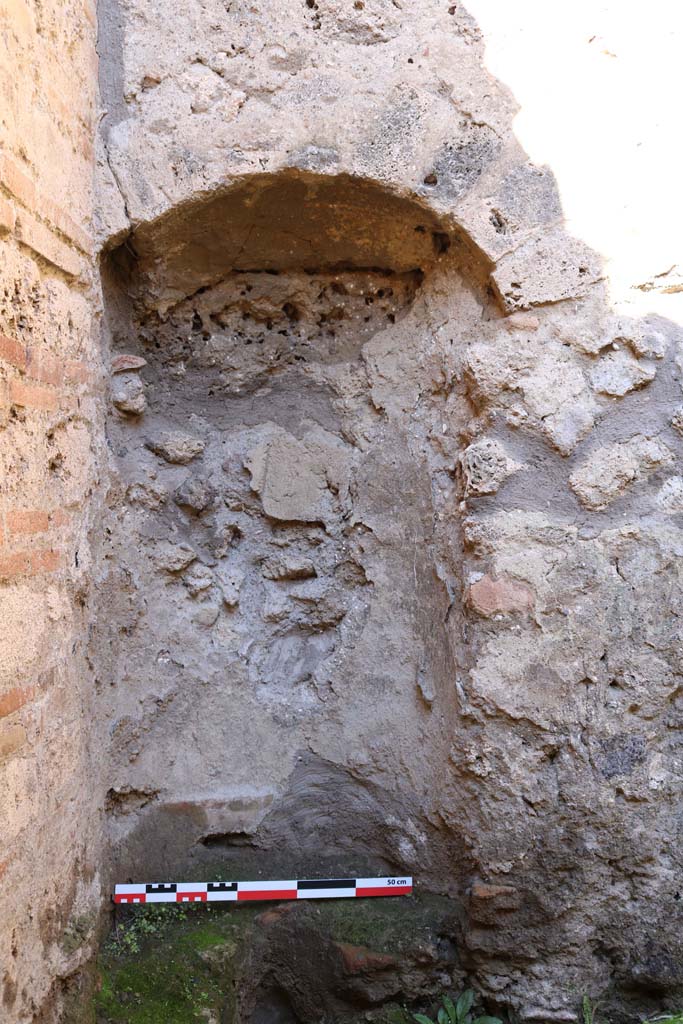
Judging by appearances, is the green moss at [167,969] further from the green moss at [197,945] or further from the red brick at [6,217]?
the red brick at [6,217]

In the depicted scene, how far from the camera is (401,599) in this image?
2.29 meters

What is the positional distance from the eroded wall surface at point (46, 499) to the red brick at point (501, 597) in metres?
0.96

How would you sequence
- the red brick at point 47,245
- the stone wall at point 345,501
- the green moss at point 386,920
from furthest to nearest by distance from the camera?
the green moss at point 386,920
the stone wall at point 345,501
the red brick at point 47,245

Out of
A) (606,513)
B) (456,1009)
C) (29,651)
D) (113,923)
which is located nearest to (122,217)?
(29,651)

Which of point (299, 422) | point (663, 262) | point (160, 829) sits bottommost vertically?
point (160, 829)

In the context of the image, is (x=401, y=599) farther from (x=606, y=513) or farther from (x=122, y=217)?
(x=122, y=217)

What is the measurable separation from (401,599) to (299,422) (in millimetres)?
588

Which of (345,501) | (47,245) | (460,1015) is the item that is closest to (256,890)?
(460,1015)

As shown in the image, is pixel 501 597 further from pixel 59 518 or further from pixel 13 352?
pixel 13 352

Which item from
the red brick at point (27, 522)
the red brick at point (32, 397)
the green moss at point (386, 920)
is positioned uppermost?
the red brick at point (32, 397)

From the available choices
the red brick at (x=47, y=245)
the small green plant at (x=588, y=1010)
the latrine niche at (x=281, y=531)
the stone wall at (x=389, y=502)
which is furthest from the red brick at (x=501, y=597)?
the red brick at (x=47, y=245)

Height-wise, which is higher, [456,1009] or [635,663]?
[635,663]

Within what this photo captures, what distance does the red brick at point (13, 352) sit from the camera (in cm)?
157

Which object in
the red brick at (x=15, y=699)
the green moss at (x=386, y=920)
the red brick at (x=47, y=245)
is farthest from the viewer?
the green moss at (x=386, y=920)
